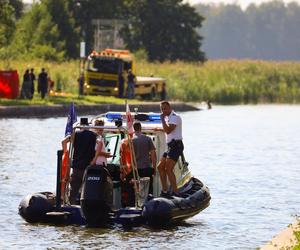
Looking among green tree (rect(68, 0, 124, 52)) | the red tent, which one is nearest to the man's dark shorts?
the red tent

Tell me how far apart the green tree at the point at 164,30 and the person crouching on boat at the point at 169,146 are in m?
84.1

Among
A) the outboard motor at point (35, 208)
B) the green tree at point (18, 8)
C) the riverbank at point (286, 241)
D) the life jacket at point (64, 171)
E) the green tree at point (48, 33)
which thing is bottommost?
the outboard motor at point (35, 208)

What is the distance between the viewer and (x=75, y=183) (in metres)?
21.6

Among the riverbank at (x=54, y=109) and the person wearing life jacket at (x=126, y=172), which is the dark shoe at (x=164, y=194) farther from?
the riverbank at (x=54, y=109)

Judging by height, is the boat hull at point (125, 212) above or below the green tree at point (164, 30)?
below

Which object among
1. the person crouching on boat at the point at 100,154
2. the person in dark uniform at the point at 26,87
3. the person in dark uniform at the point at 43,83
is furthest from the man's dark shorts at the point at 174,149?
the person in dark uniform at the point at 43,83

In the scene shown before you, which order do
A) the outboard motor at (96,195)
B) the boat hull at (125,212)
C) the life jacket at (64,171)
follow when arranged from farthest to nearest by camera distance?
1. the life jacket at (64,171)
2. the boat hull at (125,212)
3. the outboard motor at (96,195)

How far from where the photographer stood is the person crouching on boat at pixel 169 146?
72.0 ft

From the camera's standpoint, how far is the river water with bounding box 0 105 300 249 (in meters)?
20.5

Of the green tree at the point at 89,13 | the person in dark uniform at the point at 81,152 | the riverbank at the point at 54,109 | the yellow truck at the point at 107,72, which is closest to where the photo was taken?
the person in dark uniform at the point at 81,152

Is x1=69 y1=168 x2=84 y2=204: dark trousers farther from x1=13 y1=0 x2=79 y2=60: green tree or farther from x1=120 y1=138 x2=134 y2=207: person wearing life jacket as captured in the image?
x1=13 y1=0 x2=79 y2=60: green tree

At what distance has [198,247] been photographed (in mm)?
20047

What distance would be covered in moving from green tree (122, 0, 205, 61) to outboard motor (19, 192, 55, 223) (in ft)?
277

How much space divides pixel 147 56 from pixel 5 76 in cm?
4753
